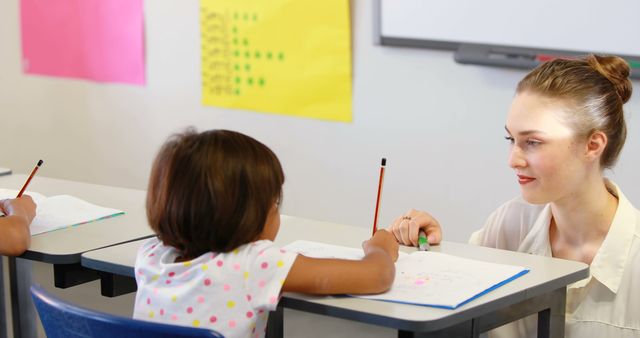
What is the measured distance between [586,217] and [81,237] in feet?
3.05

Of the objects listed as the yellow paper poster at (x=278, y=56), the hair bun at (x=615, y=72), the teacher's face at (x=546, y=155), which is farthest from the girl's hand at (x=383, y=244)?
the yellow paper poster at (x=278, y=56)

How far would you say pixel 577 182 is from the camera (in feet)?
6.25

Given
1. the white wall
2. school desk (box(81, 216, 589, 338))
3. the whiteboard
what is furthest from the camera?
the white wall

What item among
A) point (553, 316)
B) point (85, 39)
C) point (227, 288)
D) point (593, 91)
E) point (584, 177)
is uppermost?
point (85, 39)

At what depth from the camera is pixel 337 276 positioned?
5.06ft

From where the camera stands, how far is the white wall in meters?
3.06

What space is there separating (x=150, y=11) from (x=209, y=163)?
93.0 inches

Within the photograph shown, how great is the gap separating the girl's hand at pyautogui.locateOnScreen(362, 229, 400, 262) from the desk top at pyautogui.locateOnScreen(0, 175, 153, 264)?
1.61 ft

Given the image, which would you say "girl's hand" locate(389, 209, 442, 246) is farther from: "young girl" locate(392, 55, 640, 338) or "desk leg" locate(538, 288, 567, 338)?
"desk leg" locate(538, 288, 567, 338)

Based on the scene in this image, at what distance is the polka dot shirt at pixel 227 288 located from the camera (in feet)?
4.91

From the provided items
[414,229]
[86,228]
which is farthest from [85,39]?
[414,229]

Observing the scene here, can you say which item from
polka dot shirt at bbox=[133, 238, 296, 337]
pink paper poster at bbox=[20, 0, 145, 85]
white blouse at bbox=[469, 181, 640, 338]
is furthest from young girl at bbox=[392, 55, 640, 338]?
pink paper poster at bbox=[20, 0, 145, 85]

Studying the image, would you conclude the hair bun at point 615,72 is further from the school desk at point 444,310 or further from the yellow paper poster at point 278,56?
the yellow paper poster at point 278,56

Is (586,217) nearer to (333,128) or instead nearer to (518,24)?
(518,24)
